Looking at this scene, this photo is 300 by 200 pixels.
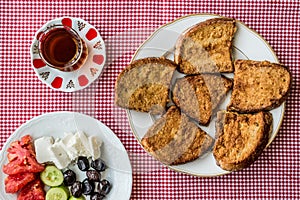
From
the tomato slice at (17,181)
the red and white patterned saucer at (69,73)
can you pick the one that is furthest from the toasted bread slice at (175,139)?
the tomato slice at (17,181)

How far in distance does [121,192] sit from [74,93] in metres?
0.32

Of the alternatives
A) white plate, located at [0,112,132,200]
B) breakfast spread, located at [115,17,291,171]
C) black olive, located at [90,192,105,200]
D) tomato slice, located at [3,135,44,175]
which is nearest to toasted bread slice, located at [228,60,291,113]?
breakfast spread, located at [115,17,291,171]

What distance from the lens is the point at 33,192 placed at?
2023 mm

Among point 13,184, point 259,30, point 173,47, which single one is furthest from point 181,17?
point 13,184

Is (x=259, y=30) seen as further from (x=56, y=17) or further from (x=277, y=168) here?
(x=56, y=17)

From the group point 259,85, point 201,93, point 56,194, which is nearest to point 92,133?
point 56,194

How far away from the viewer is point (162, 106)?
78.2 inches

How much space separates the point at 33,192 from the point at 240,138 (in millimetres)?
613

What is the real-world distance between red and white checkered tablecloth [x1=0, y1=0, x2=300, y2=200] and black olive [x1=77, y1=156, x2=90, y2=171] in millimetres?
122

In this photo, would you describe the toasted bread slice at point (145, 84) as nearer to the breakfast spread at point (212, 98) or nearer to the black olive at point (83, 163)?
the breakfast spread at point (212, 98)

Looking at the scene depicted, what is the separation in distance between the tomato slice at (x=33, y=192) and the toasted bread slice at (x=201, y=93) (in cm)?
47

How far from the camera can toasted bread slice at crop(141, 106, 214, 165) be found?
198 centimetres

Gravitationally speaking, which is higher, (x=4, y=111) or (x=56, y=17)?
(x=56, y=17)

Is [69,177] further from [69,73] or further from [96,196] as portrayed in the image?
[69,73]
